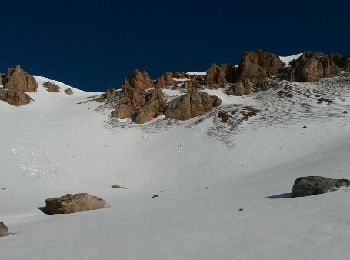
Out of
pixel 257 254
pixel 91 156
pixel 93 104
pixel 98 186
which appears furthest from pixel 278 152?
pixel 93 104

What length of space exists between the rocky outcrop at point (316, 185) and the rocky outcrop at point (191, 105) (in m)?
29.7

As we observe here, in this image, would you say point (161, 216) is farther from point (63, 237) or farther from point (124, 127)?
point (124, 127)

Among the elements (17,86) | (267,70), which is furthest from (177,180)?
(17,86)

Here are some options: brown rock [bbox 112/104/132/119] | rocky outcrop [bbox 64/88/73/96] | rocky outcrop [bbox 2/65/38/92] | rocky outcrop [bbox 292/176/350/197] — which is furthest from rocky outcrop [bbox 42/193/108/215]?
rocky outcrop [bbox 64/88/73/96]

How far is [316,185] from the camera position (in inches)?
608

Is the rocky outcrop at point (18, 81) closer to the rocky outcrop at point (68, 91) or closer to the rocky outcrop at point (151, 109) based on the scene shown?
the rocky outcrop at point (68, 91)

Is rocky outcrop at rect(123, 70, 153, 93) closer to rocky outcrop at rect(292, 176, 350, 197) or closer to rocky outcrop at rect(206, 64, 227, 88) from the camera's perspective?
rocky outcrop at rect(206, 64, 227, 88)

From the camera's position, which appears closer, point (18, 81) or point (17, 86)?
point (17, 86)

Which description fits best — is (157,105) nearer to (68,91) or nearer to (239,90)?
(239,90)

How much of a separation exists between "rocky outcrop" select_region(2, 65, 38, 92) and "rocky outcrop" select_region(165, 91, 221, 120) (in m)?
23.2

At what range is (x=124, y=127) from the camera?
149 feet

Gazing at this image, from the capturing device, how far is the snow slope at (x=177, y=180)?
1036 cm

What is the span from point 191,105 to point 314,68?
16.5 meters

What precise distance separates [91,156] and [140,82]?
21.2m
